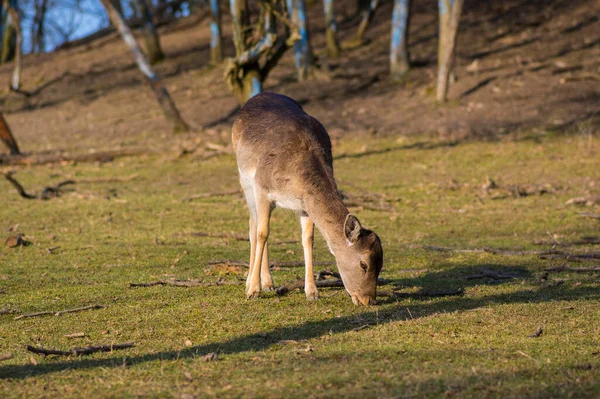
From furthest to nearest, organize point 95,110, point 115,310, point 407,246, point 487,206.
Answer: point 95,110 < point 487,206 < point 407,246 < point 115,310

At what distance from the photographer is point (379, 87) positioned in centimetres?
2761

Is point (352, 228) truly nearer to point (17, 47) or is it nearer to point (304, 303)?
point (304, 303)

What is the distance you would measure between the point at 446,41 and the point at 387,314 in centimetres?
1603

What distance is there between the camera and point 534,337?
6535mm

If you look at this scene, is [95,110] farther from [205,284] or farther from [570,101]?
[205,284]

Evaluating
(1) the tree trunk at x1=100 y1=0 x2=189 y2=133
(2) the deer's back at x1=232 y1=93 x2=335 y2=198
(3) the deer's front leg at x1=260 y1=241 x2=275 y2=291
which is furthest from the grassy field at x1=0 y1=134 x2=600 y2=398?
(1) the tree trunk at x1=100 y1=0 x2=189 y2=133

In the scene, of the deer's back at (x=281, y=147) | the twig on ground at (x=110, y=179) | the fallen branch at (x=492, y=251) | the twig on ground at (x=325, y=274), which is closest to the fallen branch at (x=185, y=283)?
the twig on ground at (x=325, y=274)

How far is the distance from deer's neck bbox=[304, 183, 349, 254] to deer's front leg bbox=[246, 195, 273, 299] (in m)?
0.59

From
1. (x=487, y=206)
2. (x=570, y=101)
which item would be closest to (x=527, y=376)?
(x=487, y=206)

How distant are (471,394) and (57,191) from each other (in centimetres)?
1273

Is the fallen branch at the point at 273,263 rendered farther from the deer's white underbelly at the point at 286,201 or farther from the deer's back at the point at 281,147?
the deer's white underbelly at the point at 286,201

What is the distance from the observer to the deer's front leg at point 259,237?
8.41 metres

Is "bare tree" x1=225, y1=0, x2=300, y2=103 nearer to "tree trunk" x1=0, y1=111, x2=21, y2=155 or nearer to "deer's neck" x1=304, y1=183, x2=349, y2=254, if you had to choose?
"tree trunk" x1=0, y1=111, x2=21, y2=155

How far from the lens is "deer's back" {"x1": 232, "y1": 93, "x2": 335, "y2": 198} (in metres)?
8.12
